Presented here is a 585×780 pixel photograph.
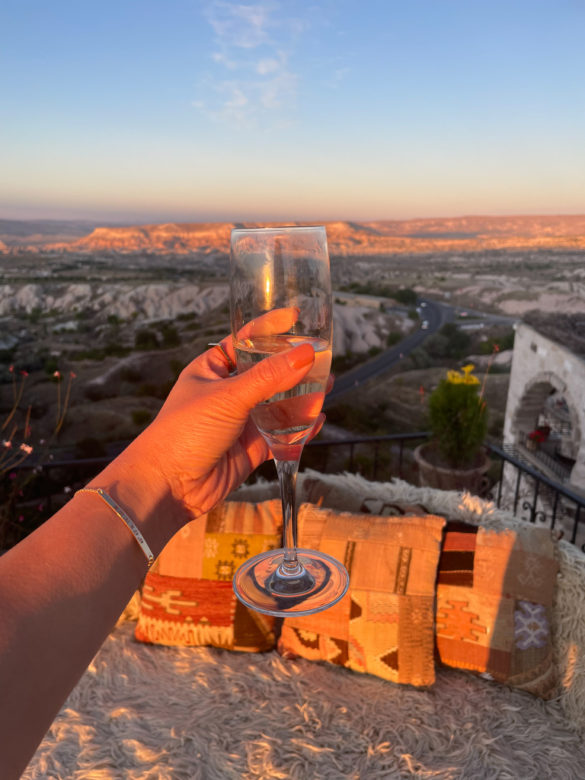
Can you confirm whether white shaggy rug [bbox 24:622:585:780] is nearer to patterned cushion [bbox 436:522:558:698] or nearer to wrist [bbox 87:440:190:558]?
patterned cushion [bbox 436:522:558:698]

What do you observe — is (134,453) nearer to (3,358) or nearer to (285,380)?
(285,380)

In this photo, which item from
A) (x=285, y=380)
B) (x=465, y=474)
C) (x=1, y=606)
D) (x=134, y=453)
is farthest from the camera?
(x=465, y=474)

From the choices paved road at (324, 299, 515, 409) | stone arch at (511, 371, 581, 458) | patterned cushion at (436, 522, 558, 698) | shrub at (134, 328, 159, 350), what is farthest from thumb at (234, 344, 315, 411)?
paved road at (324, 299, 515, 409)

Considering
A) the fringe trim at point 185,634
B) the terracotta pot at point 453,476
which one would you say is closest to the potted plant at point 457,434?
the terracotta pot at point 453,476

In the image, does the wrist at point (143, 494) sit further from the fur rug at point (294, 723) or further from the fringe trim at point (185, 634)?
the fringe trim at point (185, 634)

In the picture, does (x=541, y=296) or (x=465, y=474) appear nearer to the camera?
(x=465, y=474)

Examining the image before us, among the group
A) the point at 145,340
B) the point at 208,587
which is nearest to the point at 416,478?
the point at 208,587

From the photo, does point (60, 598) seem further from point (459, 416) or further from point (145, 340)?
point (145, 340)

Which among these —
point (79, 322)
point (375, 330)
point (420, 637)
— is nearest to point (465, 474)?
point (420, 637)
